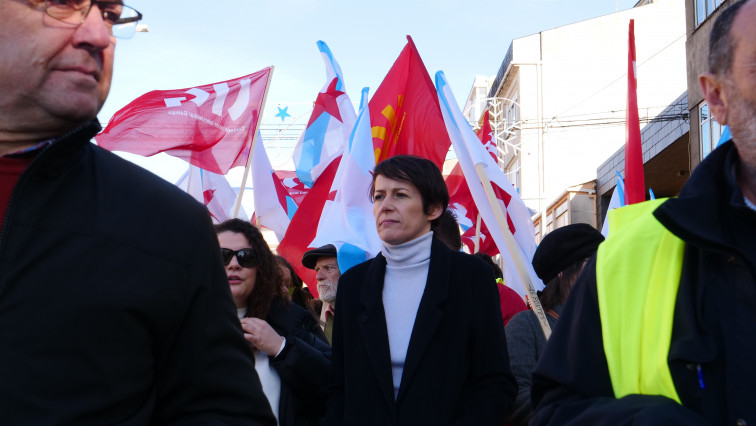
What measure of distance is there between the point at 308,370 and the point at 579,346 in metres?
2.40

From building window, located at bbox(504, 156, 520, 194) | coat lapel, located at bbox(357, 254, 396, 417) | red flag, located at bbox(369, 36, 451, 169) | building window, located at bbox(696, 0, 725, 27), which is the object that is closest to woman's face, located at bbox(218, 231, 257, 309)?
coat lapel, located at bbox(357, 254, 396, 417)

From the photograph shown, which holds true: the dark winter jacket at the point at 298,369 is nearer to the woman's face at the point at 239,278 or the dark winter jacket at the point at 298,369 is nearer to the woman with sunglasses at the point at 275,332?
the woman with sunglasses at the point at 275,332

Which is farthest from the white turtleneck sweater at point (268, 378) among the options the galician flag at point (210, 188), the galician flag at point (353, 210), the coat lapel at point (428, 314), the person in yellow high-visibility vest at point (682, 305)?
the galician flag at point (210, 188)

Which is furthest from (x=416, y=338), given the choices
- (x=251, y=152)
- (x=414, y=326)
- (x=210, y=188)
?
(x=210, y=188)

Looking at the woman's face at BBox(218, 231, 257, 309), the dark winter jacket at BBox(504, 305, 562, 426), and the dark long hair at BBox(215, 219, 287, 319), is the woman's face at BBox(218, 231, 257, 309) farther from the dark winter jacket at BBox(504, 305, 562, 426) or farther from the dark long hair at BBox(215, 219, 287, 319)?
the dark winter jacket at BBox(504, 305, 562, 426)

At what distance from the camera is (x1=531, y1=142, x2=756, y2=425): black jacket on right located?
1683 mm

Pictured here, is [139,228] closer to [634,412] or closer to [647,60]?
[634,412]

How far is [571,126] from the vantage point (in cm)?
3559

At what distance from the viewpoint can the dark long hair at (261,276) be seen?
4465 millimetres

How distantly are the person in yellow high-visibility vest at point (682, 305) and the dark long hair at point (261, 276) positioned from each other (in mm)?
2599

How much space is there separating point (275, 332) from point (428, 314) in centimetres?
84

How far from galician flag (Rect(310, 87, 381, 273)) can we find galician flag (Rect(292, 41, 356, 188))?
5.71 ft

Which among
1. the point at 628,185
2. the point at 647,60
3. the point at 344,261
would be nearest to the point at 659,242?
the point at 628,185

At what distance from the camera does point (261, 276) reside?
4496mm
